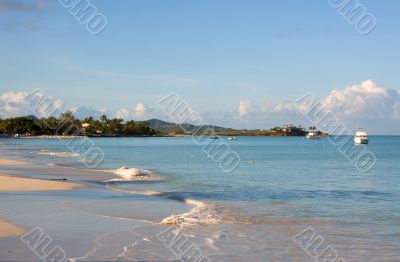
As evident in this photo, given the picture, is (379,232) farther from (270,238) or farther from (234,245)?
(234,245)

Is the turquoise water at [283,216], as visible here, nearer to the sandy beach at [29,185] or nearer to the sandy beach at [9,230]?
the sandy beach at [29,185]

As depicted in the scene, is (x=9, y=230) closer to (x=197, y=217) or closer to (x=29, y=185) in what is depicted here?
(x=197, y=217)

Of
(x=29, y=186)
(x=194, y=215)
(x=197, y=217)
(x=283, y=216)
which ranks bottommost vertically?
(x=197, y=217)

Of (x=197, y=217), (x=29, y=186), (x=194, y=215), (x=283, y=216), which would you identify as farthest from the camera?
(x=29, y=186)

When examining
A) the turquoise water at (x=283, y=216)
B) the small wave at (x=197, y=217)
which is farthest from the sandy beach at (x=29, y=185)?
the small wave at (x=197, y=217)

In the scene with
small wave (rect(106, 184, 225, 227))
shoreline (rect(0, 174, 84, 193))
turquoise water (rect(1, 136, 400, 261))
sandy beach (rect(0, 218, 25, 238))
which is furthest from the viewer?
shoreline (rect(0, 174, 84, 193))

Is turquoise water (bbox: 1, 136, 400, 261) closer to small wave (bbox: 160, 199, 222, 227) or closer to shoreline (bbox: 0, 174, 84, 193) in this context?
small wave (bbox: 160, 199, 222, 227)

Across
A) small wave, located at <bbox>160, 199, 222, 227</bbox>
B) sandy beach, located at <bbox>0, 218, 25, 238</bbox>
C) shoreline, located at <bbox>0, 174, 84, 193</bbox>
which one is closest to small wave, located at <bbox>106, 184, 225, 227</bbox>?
small wave, located at <bbox>160, 199, 222, 227</bbox>

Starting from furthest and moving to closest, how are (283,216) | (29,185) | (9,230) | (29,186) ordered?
(29,185), (29,186), (283,216), (9,230)

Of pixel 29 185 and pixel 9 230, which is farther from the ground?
pixel 29 185

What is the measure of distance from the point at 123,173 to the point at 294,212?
73.9 feet

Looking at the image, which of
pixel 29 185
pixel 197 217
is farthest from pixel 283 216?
pixel 29 185

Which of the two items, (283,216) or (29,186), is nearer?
(283,216)

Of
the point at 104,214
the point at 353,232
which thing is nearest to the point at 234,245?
the point at 353,232
